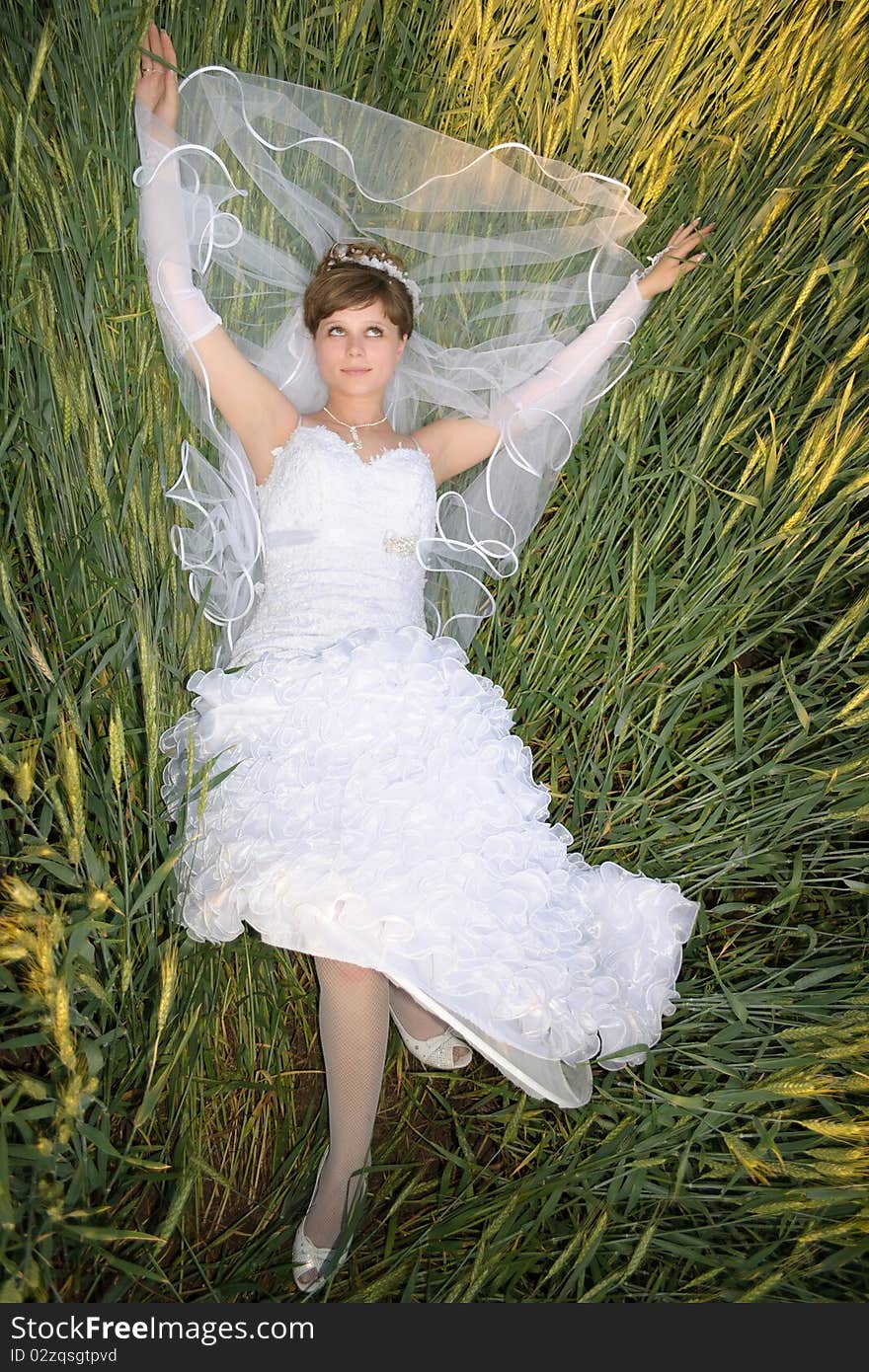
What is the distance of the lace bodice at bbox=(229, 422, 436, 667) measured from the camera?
1.71 metres

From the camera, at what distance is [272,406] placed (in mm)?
1747

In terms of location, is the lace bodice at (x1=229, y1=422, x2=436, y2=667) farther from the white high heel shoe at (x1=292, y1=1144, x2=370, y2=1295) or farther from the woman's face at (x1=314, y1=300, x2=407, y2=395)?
the white high heel shoe at (x1=292, y1=1144, x2=370, y2=1295)

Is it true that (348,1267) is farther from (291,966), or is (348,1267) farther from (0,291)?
(0,291)

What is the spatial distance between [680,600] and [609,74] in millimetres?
1056

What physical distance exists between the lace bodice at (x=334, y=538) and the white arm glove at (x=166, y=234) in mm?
274

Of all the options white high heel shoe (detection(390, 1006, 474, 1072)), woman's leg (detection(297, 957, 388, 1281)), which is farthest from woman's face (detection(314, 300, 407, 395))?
white high heel shoe (detection(390, 1006, 474, 1072))

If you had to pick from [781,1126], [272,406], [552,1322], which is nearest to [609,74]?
[272,406]

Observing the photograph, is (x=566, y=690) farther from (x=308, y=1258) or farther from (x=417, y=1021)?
(x=308, y=1258)

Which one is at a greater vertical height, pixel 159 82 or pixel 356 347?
pixel 159 82

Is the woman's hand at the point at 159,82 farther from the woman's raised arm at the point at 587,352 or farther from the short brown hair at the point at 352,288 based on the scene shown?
the woman's raised arm at the point at 587,352

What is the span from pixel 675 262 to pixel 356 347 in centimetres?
63

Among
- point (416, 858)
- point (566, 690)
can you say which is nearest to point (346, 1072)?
point (416, 858)

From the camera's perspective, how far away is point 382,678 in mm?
1485

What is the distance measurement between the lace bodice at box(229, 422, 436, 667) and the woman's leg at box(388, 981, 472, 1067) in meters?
0.71
